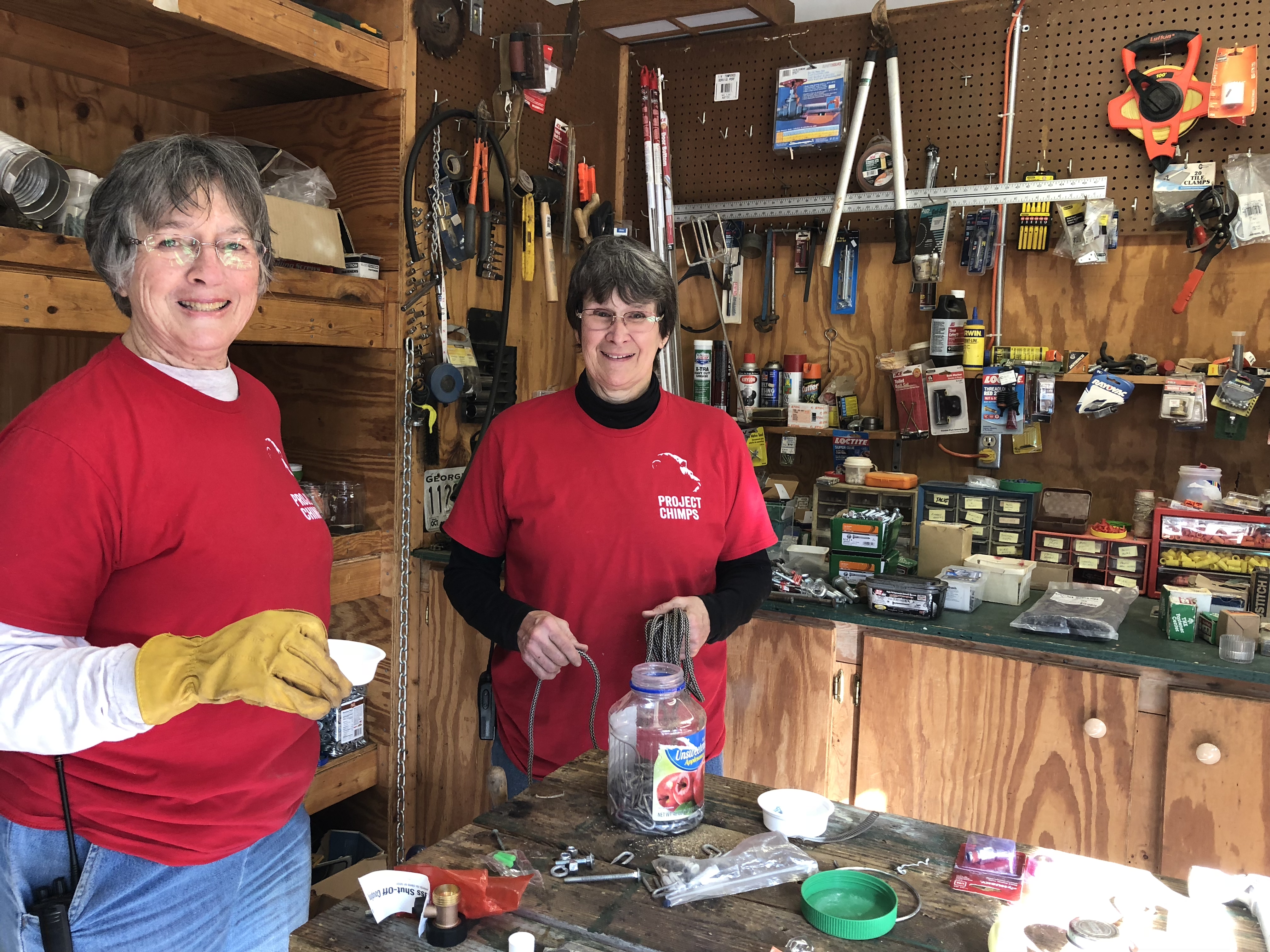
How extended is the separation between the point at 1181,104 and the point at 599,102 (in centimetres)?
186

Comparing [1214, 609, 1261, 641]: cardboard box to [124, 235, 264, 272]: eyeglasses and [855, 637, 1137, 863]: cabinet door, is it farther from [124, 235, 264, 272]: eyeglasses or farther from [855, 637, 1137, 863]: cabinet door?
[124, 235, 264, 272]: eyeglasses

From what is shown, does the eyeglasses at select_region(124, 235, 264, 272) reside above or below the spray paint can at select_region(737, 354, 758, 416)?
above

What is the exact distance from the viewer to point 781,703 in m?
2.33

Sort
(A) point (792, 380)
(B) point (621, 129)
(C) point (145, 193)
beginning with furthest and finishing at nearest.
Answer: (B) point (621, 129) → (A) point (792, 380) → (C) point (145, 193)

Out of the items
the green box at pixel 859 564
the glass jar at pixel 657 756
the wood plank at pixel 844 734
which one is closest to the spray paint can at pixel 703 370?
the green box at pixel 859 564

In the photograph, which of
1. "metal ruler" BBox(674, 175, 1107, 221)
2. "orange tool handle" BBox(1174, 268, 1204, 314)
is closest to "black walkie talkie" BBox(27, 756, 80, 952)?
"metal ruler" BBox(674, 175, 1107, 221)

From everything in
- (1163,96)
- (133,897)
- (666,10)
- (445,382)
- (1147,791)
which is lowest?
(1147,791)

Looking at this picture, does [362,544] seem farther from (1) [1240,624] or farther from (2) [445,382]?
(1) [1240,624]

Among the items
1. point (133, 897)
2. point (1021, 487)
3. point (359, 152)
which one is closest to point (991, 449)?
point (1021, 487)

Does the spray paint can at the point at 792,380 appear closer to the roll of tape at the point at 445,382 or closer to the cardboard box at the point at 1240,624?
the roll of tape at the point at 445,382

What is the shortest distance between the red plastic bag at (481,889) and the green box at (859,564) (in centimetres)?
151

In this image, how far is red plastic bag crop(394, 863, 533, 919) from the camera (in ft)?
3.52

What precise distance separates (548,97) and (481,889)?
267cm

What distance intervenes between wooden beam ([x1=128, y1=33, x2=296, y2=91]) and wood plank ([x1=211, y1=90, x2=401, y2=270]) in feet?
0.80
